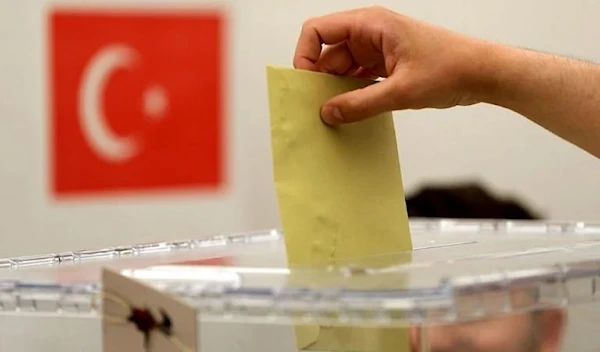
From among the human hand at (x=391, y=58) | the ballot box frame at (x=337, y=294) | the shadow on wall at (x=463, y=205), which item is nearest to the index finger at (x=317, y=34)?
the human hand at (x=391, y=58)

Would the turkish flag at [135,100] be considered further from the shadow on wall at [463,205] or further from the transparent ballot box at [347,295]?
the transparent ballot box at [347,295]

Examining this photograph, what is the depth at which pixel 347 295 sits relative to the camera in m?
0.55

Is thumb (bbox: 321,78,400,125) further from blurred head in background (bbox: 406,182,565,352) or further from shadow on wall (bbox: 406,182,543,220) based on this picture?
shadow on wall (bbox: 406,182,543,220)

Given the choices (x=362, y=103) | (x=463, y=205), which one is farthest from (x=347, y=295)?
(x=463, y=205)

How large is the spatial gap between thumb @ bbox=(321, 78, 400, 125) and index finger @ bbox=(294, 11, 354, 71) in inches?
4.3

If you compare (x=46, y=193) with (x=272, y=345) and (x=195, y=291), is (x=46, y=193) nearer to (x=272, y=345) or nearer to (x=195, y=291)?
(x=272, y=345)

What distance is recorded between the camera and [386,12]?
895 mm

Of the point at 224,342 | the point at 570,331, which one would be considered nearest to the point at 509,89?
the point at 570,331

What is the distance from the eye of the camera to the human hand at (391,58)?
2.70 ft

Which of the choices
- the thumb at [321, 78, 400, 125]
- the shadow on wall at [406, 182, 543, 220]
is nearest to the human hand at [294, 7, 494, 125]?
the thumb at [321, 78, 400, 125]

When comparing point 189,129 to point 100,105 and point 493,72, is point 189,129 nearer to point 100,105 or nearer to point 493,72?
point 100,105

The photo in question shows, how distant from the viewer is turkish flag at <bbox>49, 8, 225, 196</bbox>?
1.84 metres

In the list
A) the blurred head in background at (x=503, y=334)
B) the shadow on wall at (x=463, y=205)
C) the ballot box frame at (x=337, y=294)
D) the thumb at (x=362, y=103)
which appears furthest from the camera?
the shadow on wall at (x=463, y=205)

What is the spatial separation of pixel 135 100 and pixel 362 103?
3.82ft
